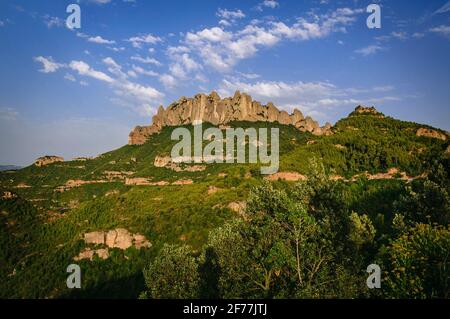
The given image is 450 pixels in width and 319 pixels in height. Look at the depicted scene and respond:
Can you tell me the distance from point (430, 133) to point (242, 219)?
129854mm

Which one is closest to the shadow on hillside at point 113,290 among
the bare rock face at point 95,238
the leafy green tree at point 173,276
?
the bare rock face at point 95,238

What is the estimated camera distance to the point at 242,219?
2428cm

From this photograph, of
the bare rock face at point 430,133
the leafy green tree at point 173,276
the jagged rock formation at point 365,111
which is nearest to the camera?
the leafy green tree at point 173,276

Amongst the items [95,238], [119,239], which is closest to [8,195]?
[95,238]

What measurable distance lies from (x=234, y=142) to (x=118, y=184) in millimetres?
66769

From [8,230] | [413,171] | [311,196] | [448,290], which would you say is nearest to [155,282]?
[311,196]

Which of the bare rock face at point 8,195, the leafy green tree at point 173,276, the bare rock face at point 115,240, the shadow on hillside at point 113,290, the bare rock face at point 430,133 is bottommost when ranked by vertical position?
the shadow on hillside at point 113,290

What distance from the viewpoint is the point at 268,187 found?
23250 millimetres

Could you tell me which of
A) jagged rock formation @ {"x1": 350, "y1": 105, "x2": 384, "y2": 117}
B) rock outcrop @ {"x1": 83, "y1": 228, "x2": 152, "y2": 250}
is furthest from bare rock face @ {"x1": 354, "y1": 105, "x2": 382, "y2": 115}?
rock outcrop @ {"x1": 83, "y1": 228, "x2": 152, "y2": 250}

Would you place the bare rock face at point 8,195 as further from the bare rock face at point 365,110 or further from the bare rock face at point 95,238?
the bare rock face at point 365,110

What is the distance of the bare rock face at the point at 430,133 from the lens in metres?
127

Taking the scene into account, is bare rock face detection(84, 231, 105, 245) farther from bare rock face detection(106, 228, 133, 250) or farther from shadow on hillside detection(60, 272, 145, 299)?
shadow on hillside detection(60, 272, 145, 299)

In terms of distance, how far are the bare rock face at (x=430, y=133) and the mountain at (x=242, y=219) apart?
33cm
